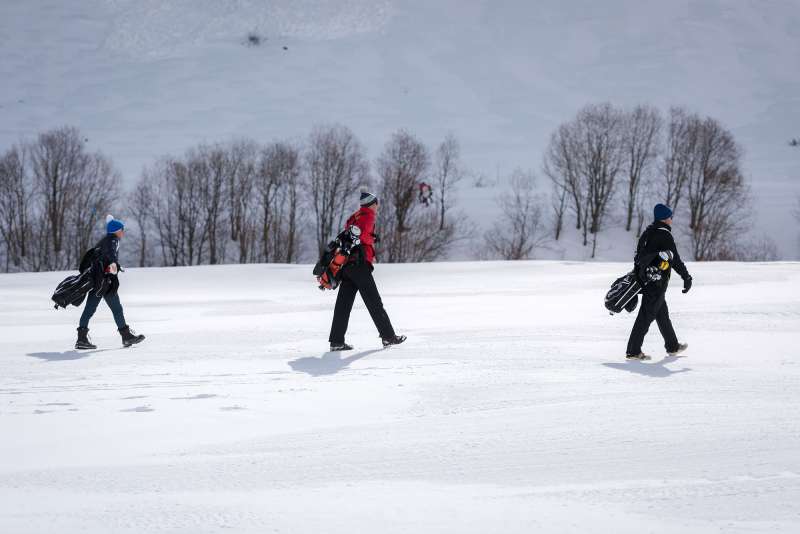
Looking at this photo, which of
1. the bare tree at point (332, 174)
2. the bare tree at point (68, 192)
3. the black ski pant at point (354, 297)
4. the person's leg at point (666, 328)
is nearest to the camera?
the person's leg at point (666, 328)

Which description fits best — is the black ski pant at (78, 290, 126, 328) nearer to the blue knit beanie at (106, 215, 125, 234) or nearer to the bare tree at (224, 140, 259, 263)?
the blue knit beanie at (106, 215, 125, 234)

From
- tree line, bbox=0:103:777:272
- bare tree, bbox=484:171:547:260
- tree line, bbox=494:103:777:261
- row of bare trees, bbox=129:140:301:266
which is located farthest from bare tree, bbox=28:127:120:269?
tree line, bbox=494:103:777:261

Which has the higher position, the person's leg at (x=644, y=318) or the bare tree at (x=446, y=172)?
the bare tree at (x=446, y=172)

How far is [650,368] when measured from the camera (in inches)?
307

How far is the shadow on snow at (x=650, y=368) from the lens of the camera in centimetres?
750

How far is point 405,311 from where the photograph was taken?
1394 centimetres

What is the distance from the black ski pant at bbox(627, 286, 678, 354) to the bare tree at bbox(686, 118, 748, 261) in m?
44.8

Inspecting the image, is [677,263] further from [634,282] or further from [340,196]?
[340,196]

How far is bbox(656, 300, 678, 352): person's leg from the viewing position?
8.30 metres

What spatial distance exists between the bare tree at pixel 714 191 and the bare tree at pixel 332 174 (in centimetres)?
2465

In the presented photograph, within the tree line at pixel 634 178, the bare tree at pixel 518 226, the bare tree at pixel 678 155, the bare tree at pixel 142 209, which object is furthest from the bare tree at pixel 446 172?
the bare tree at pixel 142 209

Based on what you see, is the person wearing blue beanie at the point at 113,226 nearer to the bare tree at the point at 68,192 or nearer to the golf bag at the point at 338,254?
the golf bag at the point at 338,254

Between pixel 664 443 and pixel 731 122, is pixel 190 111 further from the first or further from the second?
pixel 664 443

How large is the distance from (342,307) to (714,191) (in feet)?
164
